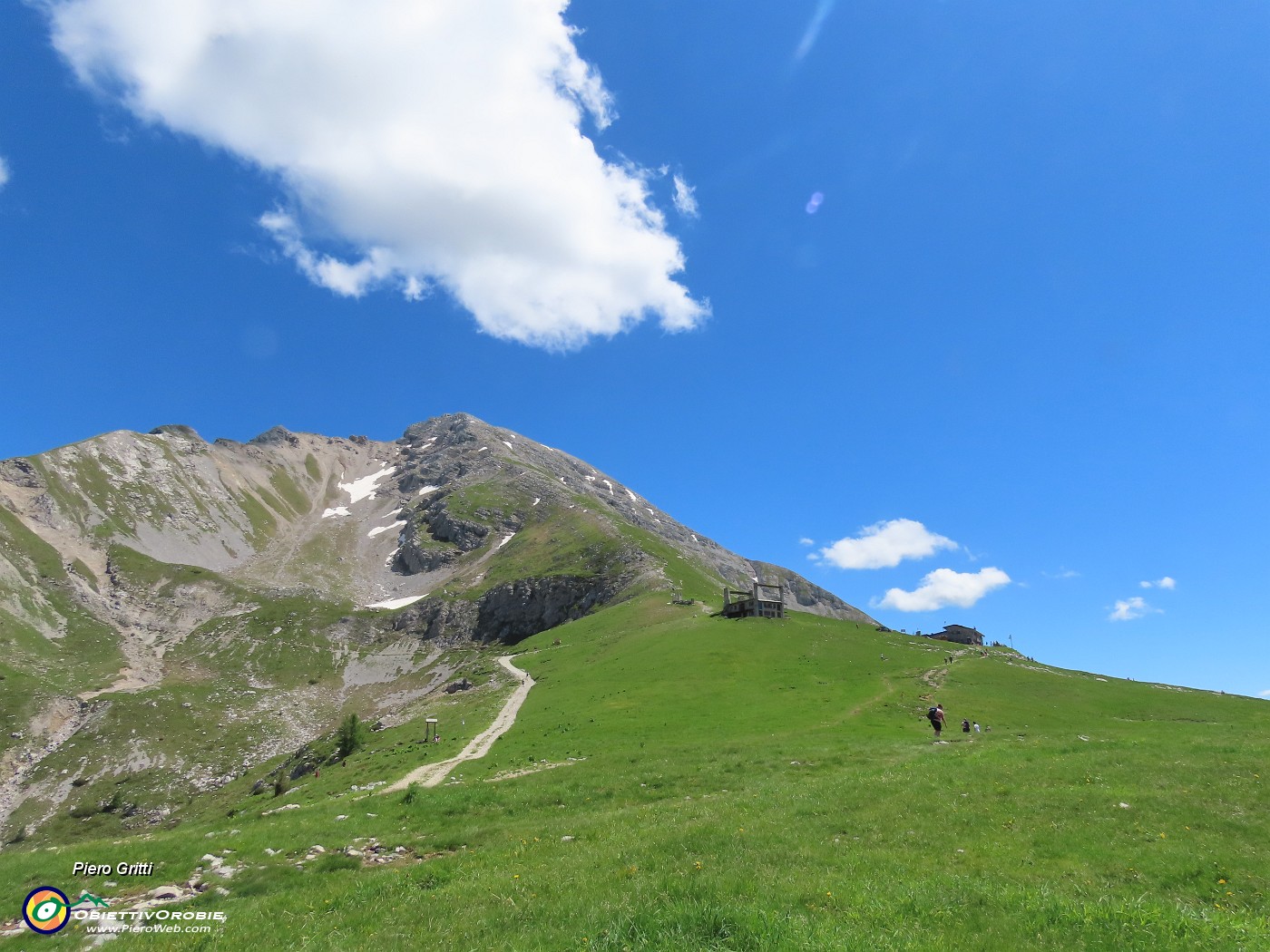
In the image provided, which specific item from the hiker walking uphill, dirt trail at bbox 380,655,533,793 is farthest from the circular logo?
the hiker walking uphill

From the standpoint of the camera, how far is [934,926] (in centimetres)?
1100

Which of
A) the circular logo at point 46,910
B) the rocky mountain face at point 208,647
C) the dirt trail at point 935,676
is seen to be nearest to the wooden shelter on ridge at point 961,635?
the rocky mountain face at point 208,647

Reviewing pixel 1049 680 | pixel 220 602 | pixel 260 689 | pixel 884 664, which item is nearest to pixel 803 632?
pixel 884 664

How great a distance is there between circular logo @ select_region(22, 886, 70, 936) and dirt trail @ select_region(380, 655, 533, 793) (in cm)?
1613

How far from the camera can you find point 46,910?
15.5 m

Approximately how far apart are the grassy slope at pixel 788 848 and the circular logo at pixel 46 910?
1758 mm

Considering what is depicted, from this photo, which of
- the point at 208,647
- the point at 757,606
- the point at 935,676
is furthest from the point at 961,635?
the point at 208,647

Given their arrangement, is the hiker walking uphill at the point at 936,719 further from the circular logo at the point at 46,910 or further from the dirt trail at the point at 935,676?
the circular logo at the point at 46,910

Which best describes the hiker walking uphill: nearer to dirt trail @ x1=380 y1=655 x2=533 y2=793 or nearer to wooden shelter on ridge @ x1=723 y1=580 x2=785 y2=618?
dirt trail @ x1=380 y1=655 x2=533 y2=793

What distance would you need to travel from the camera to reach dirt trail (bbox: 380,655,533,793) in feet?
119

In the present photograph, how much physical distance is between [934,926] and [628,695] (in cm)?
4979

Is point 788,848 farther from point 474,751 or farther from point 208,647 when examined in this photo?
point 208,647

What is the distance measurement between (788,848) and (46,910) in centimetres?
1844

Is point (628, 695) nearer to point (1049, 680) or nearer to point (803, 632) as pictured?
point (803, 632)
